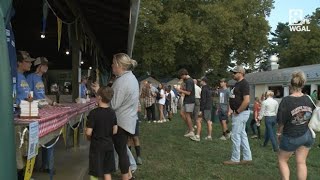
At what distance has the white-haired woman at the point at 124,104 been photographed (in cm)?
554

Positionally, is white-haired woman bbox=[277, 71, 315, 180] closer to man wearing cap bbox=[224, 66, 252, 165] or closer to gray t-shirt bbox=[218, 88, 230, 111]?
man wearing cap bbox=[224, 66, 252, 165]

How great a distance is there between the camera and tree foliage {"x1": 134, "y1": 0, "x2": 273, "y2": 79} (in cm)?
3716

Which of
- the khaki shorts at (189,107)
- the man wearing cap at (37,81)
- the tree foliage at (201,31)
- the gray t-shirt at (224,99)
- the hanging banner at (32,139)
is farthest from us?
the tree foliage at (201,31)

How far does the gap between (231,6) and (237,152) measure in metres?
Result: 34.2

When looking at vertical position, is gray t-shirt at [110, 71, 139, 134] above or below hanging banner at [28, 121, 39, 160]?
above

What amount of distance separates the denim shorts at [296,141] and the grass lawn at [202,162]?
1504mm

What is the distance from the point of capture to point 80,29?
962 cm

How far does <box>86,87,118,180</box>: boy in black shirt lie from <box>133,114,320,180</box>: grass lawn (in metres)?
1.80

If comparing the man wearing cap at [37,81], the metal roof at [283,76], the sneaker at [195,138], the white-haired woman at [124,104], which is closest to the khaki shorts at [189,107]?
the sneaker at [195,138]

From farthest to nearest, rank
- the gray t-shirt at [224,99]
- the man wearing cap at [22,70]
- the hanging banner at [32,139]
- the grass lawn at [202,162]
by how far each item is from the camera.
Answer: the gray t-shirt at [224,99], the grass lawn at [202,162], the man wearing cap at [22,70], the hanging banner at [32,139]

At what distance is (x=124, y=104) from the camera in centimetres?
557

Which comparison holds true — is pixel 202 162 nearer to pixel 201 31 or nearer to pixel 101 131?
pixel 101 131

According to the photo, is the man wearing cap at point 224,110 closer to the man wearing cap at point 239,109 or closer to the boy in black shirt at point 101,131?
the man wearing cap at point 239,109

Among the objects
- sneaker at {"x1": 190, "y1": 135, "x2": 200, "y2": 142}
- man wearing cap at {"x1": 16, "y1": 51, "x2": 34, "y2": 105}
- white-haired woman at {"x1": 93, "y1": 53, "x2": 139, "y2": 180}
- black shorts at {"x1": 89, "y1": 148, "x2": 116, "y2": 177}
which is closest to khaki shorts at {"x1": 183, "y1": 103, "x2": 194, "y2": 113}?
sneaker at {"x1": 190, "y1": 135, "x2": 200, "y2": 142}
